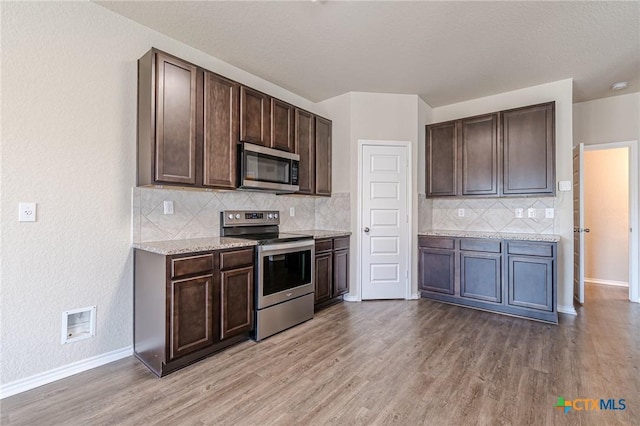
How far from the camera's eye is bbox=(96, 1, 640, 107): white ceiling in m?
2.36

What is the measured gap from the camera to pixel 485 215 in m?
4.16

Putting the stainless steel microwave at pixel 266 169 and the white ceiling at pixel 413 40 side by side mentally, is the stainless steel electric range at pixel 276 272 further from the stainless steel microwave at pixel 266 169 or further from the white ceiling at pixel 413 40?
the white ceiling at pixel 413 40

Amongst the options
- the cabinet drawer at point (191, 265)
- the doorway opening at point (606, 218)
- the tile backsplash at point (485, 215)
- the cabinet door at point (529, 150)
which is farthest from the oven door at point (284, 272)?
the doorway opening at point (606, 218)

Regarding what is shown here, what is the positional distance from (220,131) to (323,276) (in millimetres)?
2002

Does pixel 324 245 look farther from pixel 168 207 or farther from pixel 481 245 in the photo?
pixel 481 245

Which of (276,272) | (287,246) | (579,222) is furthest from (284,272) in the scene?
(579,222)

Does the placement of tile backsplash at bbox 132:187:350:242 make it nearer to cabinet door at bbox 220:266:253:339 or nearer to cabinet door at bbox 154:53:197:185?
cabinet door at bbox 154:53:197:185

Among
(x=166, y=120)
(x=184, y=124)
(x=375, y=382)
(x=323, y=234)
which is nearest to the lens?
(x=375, y=382)

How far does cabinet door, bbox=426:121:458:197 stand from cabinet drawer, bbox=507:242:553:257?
1.02m

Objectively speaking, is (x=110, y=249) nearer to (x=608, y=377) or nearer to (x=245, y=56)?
(x=245, y=56)

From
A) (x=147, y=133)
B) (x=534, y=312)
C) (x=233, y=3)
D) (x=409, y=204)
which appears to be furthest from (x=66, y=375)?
(x=534, y=312)

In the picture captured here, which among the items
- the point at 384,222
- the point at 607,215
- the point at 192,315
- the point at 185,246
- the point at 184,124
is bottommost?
the point at 192,315

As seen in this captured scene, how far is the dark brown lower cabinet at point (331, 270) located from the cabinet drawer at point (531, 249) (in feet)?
6.32

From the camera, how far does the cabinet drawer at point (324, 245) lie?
3.56m
